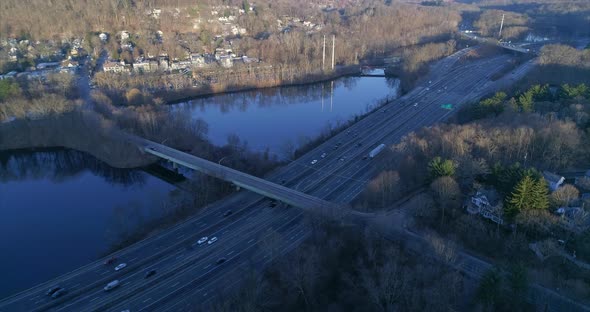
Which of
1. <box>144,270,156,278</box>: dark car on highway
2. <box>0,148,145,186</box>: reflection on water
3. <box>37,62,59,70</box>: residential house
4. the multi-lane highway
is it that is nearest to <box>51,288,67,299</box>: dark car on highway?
the multi-lane highway

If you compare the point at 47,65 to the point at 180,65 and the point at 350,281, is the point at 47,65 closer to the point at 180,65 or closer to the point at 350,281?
the point at 180,65

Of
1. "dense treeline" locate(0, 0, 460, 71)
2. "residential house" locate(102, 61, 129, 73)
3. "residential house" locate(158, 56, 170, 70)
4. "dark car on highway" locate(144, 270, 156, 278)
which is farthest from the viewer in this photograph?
"dense treeline" locate(0, 0, 460, 71)

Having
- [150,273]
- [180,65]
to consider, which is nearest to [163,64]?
[180,65]

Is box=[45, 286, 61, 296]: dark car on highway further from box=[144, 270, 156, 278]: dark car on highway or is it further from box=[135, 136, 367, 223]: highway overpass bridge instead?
box=[135, 136, 367, 223]: highway overpass bridge

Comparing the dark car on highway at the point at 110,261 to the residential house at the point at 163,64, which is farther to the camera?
the residential house at the point at 163,64

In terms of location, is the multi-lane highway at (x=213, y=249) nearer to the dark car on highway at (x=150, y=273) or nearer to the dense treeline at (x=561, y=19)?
the dark car on highway at (x=150, y=273)

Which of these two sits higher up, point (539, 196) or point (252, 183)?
point (539, 196)

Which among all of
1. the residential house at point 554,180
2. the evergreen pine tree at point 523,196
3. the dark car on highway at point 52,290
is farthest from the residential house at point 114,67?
the residential house at point 554,180
